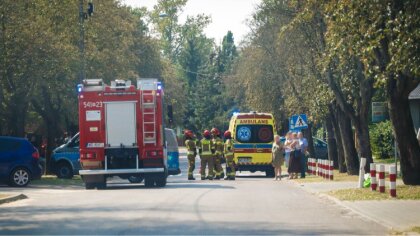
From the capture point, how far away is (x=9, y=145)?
104 feet

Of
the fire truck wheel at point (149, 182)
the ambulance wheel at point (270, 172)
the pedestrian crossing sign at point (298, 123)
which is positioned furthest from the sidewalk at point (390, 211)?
the ambulance wheel at point (270, 172)

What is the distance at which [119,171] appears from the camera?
28.6 metres

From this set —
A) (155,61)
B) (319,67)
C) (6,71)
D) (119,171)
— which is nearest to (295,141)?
(319,67)

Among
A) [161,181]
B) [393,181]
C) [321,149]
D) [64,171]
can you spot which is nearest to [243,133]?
[64,171]

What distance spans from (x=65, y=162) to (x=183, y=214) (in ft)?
68.7

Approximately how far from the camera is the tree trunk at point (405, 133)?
83.0ft

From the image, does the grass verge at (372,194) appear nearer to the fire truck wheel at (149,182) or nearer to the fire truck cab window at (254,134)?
the fire truck wheel at (149,182)

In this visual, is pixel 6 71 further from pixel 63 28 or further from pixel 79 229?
pixel 79 229

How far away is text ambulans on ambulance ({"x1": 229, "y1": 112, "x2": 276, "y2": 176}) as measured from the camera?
3938cm

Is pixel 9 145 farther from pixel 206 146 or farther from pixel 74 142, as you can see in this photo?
pixel 206 146

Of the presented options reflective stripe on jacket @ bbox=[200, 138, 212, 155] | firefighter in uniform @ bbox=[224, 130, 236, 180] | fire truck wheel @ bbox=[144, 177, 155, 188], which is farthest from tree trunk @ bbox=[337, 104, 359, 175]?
fire truck wheel @ bbox=[144, 177, 155, 188]

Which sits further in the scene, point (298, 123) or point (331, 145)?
point (331, 145)

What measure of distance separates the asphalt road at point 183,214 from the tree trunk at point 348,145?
35.6 ft

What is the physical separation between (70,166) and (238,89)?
102 feet
